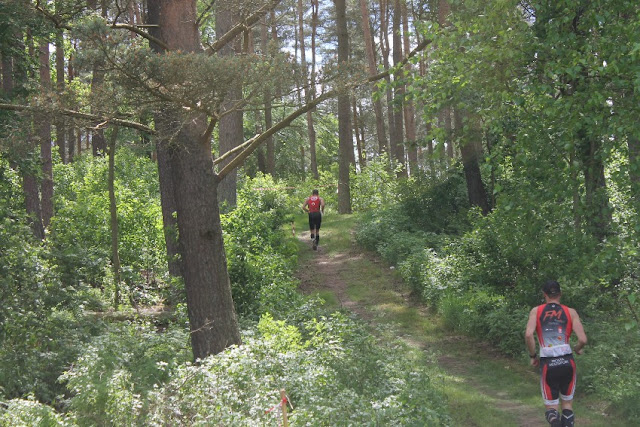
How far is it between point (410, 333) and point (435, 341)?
1.91 feet

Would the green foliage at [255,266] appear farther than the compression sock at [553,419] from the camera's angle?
Yes

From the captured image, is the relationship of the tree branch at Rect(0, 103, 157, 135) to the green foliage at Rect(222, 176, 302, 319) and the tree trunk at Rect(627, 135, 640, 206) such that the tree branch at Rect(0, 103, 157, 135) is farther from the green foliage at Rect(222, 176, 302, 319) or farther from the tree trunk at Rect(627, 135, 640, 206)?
the tree trunk at Rect(627, 135, 640, 206)

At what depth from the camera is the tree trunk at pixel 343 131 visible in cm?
2284

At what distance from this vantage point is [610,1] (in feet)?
27.5

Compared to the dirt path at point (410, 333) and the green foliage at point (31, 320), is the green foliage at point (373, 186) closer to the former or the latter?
the dirt path at point (410, 333)

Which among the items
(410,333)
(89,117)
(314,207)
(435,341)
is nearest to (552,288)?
(435,341)

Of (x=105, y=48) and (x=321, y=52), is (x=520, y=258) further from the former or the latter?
(x=321, y=52)

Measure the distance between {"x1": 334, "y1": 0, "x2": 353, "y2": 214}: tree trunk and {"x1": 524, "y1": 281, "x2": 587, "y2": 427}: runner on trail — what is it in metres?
15.4

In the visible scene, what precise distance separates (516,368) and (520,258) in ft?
6.94

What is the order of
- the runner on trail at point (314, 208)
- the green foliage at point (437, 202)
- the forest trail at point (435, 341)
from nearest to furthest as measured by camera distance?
the forest trail at point (435, 341)
the runner on trail at point (314, 208)
the green foliage at point (437, 202)

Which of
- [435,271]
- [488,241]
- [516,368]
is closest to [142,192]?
[435,271]

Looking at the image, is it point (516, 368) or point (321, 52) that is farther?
point (321, 52)

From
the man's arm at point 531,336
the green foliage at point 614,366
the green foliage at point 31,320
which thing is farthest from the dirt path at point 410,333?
the green foliage at point 31,320

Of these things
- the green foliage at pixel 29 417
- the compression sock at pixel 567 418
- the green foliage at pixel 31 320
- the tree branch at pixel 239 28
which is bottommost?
the compression sock at pixel 567 418
